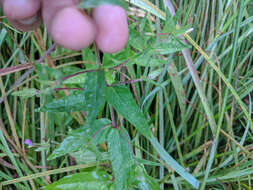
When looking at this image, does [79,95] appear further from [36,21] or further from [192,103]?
[192,103]

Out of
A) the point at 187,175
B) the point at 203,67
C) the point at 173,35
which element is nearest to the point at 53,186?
the point at 187,175

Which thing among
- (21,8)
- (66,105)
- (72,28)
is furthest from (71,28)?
(66,105)

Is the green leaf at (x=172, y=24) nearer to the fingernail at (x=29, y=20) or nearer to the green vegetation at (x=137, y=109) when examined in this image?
A: the green vegetation at (x=137, y=109)

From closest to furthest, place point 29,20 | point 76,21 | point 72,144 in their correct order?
point 76,21 → point 29,20 → point 72,144

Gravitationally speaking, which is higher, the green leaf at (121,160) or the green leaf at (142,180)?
the green leaf at (121,160)

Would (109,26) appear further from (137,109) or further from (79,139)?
(79,139)

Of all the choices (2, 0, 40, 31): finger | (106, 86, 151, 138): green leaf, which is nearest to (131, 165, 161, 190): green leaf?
(106, 86, 151, 138): green leaf

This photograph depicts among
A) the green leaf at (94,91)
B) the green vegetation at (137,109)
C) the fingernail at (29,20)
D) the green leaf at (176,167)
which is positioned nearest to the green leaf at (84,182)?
the green vegetation at (137,109)
